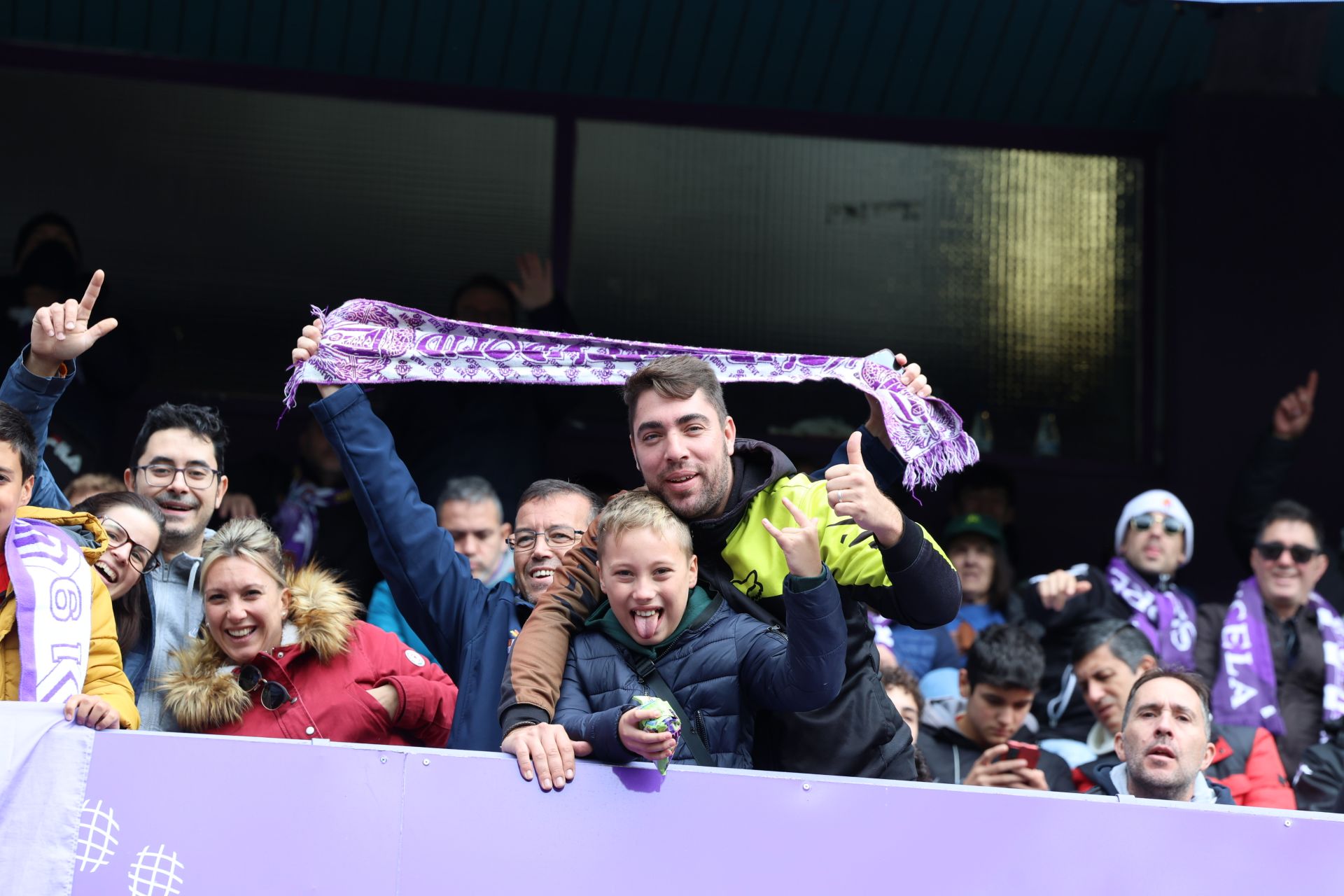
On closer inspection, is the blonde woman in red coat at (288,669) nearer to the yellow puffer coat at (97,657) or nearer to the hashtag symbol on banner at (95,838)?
the yellow puffer coat at (97,657)

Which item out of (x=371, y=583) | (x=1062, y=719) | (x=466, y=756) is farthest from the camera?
(x=371, y=583)

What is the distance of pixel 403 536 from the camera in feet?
13.2

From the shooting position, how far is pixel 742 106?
311 inches

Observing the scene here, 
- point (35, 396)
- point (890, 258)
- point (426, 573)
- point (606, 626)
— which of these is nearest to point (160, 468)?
point (35, 396)

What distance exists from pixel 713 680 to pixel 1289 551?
131 inches

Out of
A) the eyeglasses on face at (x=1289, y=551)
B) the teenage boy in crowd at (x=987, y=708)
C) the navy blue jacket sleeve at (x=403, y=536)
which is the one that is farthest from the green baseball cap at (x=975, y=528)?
the navy blue jacket sleeve at (x=403, y=536)

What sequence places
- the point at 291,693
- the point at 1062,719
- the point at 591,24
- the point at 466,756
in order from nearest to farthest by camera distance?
the point at 466,756
the point at 291,693
the point at 1062,719
the point at 591,24

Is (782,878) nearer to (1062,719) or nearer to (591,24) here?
(1062,719)

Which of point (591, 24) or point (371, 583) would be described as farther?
point (591, 24)

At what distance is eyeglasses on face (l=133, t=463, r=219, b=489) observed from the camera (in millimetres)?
4586

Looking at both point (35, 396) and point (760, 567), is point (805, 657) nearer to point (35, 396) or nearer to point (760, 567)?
point (760, 567)

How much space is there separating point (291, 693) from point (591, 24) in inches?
167

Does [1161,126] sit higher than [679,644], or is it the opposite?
[1161,126]

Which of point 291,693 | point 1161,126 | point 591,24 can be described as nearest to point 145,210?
point 591,24
